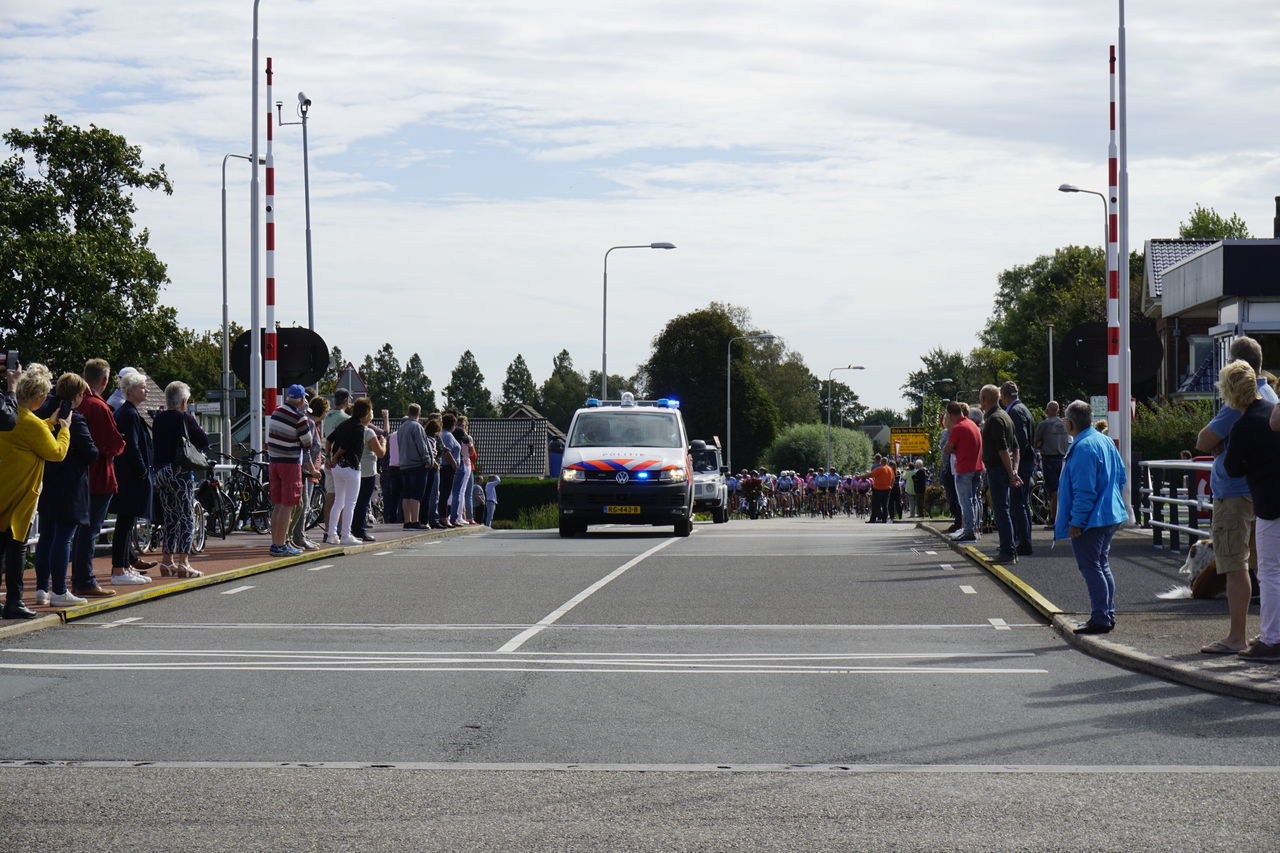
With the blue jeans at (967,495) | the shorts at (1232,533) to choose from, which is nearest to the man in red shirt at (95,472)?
the shorts at (1232,533)

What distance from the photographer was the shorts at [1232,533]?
9.62m

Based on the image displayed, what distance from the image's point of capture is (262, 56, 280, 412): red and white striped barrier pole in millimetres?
21438

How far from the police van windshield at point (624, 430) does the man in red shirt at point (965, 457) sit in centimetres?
582

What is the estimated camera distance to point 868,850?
5.29 m

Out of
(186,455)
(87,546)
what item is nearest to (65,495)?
(87,546)

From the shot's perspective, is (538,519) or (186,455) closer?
(186,455)

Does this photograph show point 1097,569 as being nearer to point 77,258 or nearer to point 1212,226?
point 77,258

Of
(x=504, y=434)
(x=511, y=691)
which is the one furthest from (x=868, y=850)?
(x=504, y=434)

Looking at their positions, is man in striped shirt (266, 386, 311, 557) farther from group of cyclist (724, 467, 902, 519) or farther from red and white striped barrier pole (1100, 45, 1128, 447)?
group of cyclist (724, 467, 902, 519)

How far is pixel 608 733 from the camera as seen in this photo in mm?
7457

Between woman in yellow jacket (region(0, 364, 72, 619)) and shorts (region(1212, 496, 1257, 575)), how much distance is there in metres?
7.58

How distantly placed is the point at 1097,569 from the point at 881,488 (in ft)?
94.9

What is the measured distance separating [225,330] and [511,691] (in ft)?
163

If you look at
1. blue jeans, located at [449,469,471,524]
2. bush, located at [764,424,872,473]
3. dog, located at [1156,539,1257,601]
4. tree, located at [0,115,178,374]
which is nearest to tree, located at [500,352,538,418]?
bush, located at [764,424,872,473]
